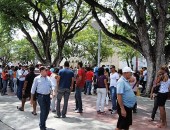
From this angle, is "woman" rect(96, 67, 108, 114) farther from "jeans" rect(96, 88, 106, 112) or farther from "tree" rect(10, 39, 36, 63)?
"tree" rect(10, 39, 36, 63)

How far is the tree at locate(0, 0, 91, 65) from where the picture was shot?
89.5 feet

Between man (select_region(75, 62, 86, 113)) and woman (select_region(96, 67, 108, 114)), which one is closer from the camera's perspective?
woman (select_region(96, 67, 108, 114))

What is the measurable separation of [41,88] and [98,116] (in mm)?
3272

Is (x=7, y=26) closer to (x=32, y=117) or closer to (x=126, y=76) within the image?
(x=32, y=117)

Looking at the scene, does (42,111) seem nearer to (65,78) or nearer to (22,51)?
(65,78)

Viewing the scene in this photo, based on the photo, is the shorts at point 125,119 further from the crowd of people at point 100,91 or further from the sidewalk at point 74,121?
the sidewalk at point 74,121

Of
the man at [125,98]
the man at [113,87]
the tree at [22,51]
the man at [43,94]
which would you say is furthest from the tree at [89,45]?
the man at [125,98]

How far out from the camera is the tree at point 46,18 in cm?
2728

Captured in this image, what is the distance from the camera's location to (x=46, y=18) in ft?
104

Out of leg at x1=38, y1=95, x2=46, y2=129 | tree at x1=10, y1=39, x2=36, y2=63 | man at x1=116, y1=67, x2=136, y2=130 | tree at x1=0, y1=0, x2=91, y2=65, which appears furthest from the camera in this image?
tree at x1=10, y1=39, x2=36, y2=63

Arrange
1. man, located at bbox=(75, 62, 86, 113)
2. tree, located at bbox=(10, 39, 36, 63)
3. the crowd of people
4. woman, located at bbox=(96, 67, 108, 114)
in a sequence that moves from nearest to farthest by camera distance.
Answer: the crowd of people < woman, located at bbox=(96, 67, 108, 114) < man, located at bbox=(75, 62, 86, 113) < tree, located at bbox=(10, 39, 36, 63)

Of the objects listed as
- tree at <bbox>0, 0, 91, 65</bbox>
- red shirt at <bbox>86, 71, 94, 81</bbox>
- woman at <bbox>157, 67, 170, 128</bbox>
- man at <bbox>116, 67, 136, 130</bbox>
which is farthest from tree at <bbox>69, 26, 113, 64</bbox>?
man at <bbox>116, 67, 136, 130</bbox>

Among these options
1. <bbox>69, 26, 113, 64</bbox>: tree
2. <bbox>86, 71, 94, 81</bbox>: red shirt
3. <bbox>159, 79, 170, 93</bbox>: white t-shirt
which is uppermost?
<bbox>69, 26, 113, 64</bbox>: tree

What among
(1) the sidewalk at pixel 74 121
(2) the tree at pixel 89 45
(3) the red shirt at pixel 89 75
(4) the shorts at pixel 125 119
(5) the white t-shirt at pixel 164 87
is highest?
(2) the tree at pixel 89 45
